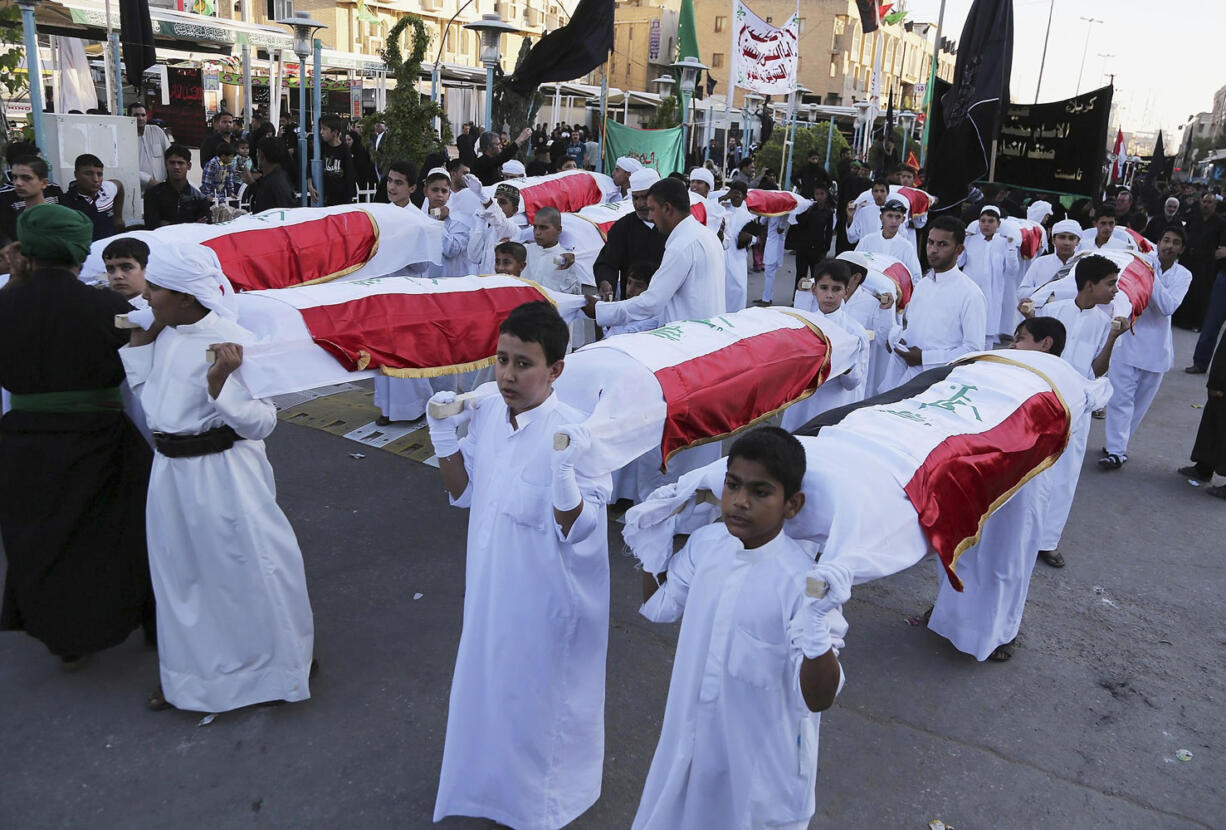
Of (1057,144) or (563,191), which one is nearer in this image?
(563,191)

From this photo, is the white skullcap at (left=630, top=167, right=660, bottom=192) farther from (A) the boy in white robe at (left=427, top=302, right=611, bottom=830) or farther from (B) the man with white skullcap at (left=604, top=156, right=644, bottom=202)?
(A) the boy in white robe at (left=427, top=302, right=611, bottom=830)

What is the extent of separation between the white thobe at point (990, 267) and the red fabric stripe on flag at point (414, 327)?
6310 millimetres

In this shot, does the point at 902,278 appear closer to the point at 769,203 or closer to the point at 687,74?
the point at 769,203

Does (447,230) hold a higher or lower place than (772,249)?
higher

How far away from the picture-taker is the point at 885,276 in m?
6.59

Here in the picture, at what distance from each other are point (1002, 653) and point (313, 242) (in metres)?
4.64

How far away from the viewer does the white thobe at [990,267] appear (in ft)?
33.8

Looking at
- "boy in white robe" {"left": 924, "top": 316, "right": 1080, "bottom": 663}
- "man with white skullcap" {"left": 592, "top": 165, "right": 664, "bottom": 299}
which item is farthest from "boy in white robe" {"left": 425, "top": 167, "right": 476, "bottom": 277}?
"boy in white robe" {"left": 924, "top": 316, "right": 1080, "bottom": 663}

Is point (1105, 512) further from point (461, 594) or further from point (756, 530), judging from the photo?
point (756, 530)

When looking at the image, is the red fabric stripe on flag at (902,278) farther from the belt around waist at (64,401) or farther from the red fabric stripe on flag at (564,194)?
the belt around waist at (64,401)

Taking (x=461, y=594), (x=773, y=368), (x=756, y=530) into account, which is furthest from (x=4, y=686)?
(x=773, y=368)

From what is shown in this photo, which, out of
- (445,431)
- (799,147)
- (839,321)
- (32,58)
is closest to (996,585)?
(839,321)

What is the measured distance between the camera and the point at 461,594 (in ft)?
15.8

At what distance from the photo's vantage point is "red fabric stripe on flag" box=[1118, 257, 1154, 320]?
22.8 ft
